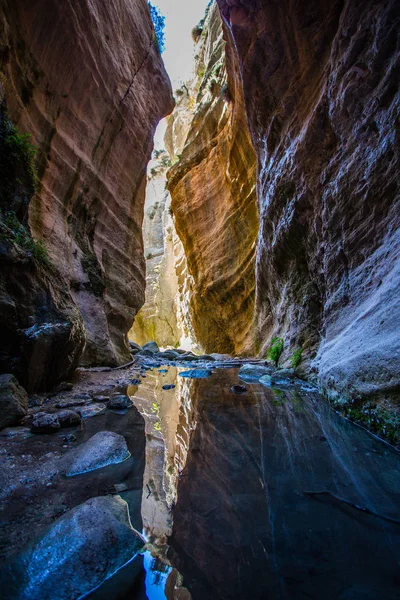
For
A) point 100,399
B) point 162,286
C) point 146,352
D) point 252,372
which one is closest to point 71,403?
point 100,399

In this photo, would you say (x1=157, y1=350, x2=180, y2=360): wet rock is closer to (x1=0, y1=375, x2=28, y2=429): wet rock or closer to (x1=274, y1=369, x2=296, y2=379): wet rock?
(x1=274, y1=369, x2=296, y2=379): wet rock

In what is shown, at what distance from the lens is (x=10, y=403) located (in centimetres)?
287

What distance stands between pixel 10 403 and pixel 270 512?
8.61 ft

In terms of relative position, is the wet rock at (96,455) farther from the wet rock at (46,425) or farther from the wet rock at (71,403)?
the wet rock at (71,403)

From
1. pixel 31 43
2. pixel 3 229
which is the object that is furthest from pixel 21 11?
pixel 3 229

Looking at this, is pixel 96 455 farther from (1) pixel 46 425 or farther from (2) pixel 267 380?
(2) pixel 267 380

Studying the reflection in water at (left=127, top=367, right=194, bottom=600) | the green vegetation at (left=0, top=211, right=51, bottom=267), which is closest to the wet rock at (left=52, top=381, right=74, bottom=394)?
the reflection in water at (left=127, top=367, right=194, bottom=600)

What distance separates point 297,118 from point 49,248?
6185 millimetres

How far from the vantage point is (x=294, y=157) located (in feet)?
20.7

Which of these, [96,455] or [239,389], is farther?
[239,389]

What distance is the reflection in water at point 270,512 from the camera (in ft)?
3.64

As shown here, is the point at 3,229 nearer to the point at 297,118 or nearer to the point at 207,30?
the point at 297,118

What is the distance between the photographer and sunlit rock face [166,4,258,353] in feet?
47.0

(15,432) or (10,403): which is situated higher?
(10,403)
